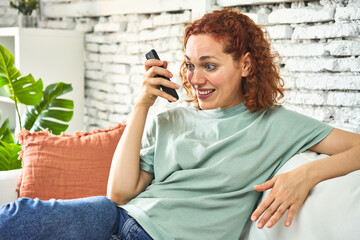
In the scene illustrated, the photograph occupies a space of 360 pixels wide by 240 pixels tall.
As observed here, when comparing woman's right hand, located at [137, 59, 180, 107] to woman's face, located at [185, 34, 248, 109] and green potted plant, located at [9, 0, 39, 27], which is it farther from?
green potted plant, located at [9, 0, 39, 27]

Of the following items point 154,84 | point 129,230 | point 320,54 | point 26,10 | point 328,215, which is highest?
point 26,10

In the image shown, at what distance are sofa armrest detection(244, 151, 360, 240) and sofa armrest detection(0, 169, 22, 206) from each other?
100 centimetres

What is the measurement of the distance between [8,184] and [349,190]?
4.01 feet

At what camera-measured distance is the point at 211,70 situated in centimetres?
149

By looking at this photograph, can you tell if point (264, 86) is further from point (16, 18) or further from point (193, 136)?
point (16, 18)

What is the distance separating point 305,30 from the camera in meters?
1.86

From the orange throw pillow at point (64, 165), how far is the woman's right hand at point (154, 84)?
0.39m

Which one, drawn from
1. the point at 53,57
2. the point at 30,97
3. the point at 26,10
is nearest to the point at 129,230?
the point at 30,97

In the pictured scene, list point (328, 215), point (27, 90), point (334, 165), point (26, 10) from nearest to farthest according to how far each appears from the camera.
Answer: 1. point (328, 215)
2. point (334, 165)
3. point (27, 90)
4. point (26, 10)

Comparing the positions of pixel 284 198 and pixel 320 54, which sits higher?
pixel 320 54

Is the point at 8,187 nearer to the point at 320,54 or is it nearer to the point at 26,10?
the point at 320,54

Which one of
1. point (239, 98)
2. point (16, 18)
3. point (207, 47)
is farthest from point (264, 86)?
point (16, 18)

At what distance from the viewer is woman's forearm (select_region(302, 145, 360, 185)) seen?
1.28 m

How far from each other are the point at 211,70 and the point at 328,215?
0.59 meters
